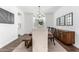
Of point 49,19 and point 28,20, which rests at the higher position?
point 49,19

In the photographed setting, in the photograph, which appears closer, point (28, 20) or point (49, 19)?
point (28, 20)

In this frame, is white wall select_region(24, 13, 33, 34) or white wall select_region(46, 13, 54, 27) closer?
white wall select_region(24, 13, 33, 34)

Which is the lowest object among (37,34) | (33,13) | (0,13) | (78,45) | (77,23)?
(78,45)

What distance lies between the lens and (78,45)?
4941 millimetres

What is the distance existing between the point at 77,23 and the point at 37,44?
8.94ft

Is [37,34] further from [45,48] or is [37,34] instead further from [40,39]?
[45,48]

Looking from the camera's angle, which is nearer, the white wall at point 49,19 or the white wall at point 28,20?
the white wall at point 28,20

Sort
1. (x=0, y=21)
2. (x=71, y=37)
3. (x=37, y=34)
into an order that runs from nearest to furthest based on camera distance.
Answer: (x=37, y=34)
(x=0, y=21)
(x=71, y=37)
